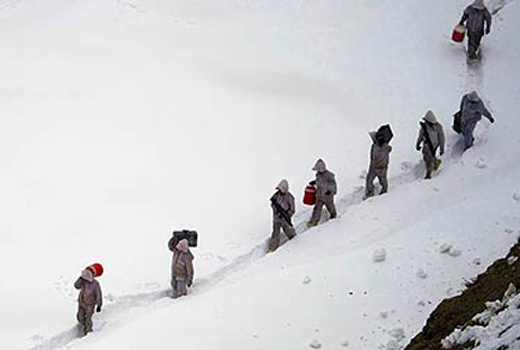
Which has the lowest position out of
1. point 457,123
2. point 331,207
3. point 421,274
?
point 421,274

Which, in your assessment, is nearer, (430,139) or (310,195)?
(310,195)

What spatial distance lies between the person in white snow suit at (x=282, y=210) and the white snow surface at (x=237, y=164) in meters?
0.33

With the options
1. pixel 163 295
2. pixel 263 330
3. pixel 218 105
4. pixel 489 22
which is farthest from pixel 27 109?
pixel 489 22

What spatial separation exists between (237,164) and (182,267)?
420 centimetres

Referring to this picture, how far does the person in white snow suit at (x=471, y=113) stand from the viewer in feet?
60.8

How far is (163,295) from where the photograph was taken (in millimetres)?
15711

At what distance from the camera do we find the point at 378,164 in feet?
57.2

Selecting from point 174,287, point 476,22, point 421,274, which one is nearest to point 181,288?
point 174,287

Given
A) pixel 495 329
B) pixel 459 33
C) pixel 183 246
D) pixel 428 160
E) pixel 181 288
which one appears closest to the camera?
pixel 495 329

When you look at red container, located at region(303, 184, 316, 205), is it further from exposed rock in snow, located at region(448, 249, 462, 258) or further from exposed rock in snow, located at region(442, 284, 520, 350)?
exposed rock in snow, located at region(442, 284, 520, 350)

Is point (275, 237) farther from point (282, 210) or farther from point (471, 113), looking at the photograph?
point (471, 113)

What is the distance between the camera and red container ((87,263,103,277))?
14.6 metres

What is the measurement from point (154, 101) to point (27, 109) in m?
2.64

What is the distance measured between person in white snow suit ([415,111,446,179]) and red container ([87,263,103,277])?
21.3 feet
